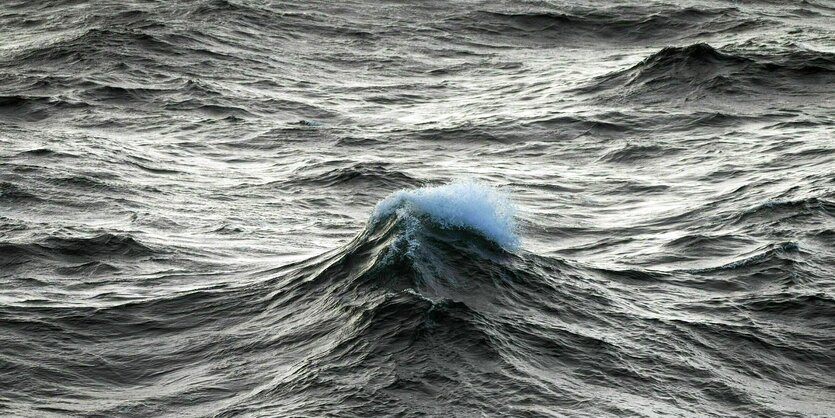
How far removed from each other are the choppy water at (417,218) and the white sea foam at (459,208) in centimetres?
4

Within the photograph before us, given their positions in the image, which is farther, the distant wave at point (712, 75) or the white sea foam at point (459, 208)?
the distant wave at point (712, 75)

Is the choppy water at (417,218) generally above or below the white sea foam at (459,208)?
below

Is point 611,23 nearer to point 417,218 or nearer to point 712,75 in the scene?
point 712,75

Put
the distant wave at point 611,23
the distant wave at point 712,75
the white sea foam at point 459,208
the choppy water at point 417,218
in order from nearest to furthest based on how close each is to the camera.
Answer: the choppy water at point 417,218
the white sea foam at point 459,208
the distant wave at point 712,75
the distant wave at point 611,23

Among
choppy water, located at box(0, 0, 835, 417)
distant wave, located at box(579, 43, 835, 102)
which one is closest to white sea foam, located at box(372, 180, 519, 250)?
choppy water, located at box(0, 0, 835, 417)

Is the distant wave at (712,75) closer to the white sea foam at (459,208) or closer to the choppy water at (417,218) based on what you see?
the choppy water at (417,218)

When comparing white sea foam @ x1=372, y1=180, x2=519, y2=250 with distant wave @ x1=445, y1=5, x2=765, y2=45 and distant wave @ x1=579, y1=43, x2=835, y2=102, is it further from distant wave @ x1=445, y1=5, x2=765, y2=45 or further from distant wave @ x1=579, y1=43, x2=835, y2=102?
distant wave @ x1=445, y1=5, x2=765, y2=45

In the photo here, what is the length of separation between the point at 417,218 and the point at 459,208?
552mm

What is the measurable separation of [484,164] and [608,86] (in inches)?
257

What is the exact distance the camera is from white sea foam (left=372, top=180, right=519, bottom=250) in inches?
549

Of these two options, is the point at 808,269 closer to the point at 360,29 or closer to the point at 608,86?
the point at 608,86

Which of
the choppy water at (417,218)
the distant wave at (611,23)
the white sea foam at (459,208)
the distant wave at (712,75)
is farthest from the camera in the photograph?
the distant wave at (611,23)

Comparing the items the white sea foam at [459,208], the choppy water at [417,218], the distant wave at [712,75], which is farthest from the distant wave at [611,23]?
the white sea foam at [459,208]

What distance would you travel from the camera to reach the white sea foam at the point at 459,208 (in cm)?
1394
